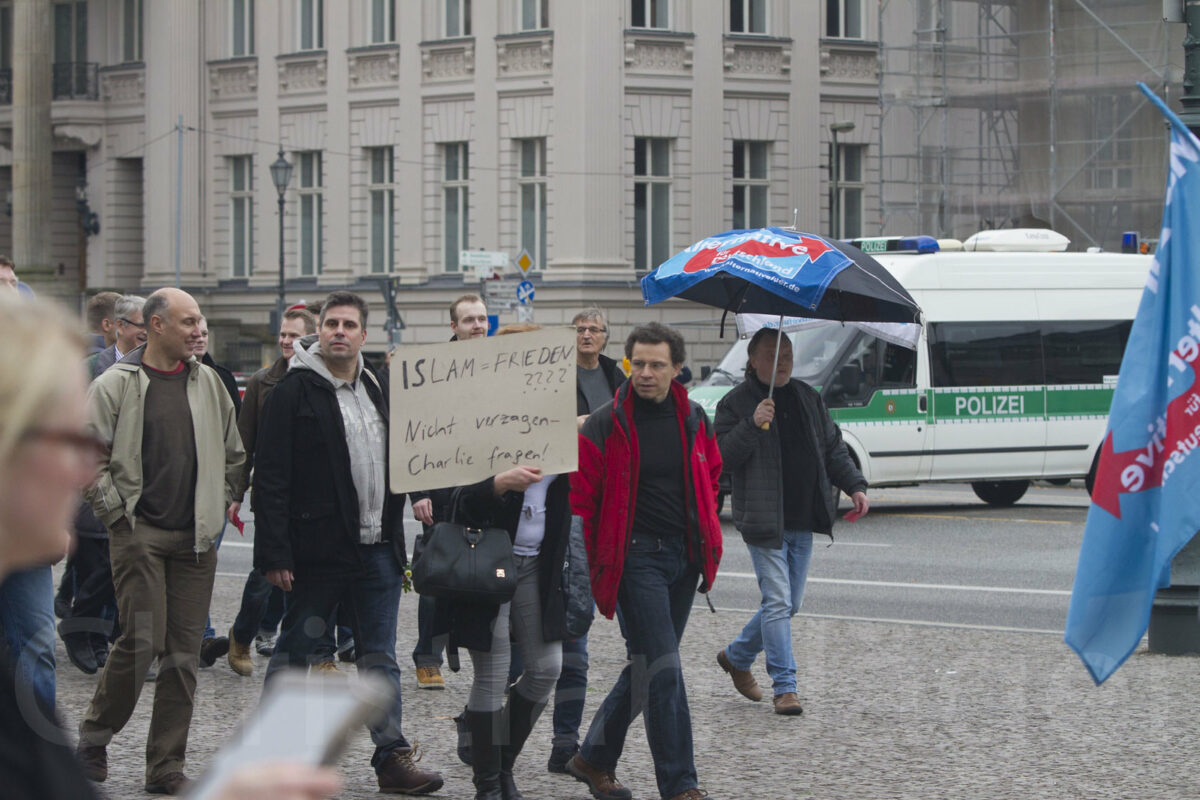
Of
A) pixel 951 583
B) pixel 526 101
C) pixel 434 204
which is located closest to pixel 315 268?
pixel 434 204

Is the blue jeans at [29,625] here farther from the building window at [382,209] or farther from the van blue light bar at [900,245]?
the building window at [382,209]

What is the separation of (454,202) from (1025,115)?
13.5 meters

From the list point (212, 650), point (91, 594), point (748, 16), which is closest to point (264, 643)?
point (212, 650)

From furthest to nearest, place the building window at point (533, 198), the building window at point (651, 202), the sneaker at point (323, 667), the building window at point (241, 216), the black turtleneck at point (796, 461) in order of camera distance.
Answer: the building window at point (241, 216), the building window at point (533, 198), the building window at point (651, 202), the black turtleneck at point (796, 461), the sneaker at point (323, 667)

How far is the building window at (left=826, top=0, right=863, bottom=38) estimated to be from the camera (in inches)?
1540

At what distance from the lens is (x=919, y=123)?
33938mm

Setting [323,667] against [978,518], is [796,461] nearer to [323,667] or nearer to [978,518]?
[323,667]

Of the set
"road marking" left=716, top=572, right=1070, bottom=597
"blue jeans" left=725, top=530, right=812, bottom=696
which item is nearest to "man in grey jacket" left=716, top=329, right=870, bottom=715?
"blue jeans" left=725, top=530, right=812, bottom=696

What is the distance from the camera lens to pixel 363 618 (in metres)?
Answer: 6.65

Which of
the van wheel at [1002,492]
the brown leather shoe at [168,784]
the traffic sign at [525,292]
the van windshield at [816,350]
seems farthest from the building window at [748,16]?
the brown leather shoe at [168,784]

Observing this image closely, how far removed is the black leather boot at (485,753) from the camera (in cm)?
634

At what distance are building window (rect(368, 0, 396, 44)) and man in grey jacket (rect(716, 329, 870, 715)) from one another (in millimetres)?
32875

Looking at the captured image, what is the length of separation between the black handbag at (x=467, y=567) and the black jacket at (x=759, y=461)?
7.19ft

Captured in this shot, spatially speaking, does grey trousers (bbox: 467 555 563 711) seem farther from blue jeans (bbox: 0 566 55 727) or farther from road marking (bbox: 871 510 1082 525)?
road marking (bbox: 871 510 1082 525)
